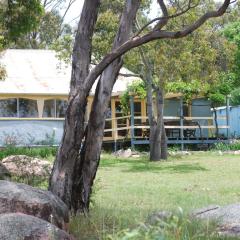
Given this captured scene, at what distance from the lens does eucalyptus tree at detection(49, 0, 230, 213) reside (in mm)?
7836

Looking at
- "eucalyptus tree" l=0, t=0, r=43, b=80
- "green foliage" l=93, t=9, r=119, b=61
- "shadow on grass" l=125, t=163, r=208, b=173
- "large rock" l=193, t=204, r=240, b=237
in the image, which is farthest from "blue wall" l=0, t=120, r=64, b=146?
"large rock" l=193, t=204, r=240, b=237

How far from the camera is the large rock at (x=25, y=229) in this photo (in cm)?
453

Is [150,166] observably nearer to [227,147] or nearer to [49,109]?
[227,147]

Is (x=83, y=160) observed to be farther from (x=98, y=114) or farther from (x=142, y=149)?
(x=142, y=149)

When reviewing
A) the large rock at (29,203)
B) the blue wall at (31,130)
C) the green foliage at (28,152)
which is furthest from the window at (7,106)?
the large rock at (29,203)

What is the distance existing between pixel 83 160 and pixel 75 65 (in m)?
1.36

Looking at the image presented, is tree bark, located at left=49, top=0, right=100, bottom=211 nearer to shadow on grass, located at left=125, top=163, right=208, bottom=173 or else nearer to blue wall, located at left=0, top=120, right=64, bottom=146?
shadow on grass, located at left=125, top=163, right=208, bottom=173

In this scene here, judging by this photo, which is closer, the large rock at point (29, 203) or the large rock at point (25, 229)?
the large rock at point (25, 229)

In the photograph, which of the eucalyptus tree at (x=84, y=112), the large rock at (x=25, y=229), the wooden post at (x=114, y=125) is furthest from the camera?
the wooden post at (x=114, y=125)

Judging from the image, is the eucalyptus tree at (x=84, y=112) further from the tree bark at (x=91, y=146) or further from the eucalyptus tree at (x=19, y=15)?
the eucalyptus tree at (x=19, y=15)

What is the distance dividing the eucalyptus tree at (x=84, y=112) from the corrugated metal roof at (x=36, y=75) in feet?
55.2

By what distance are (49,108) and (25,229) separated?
74.1 feet

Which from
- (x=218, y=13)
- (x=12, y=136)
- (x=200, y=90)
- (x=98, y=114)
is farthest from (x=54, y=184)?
(x=200, y=90)

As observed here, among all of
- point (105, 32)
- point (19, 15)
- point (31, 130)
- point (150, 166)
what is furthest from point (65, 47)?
point (19, 15)
